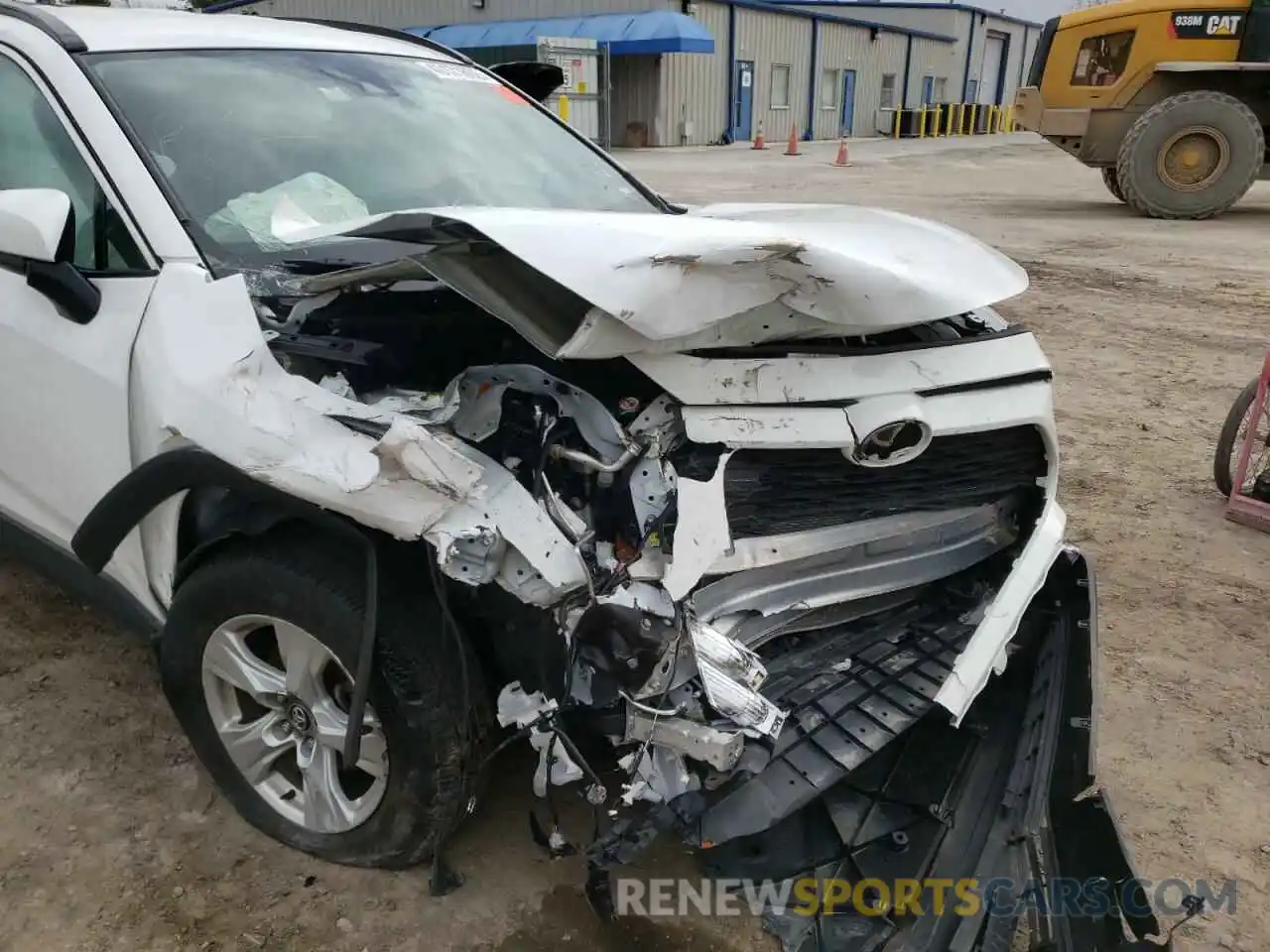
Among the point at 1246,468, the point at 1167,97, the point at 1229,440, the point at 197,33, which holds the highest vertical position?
the point at 197,33

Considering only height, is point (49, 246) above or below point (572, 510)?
above

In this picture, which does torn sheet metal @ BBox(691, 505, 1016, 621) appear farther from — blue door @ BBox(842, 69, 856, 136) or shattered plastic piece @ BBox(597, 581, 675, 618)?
blue door @ BBox(842, 69, 856, 136)

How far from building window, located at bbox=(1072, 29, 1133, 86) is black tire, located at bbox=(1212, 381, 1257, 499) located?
9504 millimetres

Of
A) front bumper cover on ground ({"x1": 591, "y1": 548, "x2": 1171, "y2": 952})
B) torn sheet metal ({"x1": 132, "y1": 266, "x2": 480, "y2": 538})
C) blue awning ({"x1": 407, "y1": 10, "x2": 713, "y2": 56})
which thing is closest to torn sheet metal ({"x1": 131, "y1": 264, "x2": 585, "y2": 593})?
torn sheet metal ({"x1": 132, "y1": 266, "x2": 480, "y2": 538})

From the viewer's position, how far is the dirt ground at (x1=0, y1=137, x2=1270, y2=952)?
2082mm

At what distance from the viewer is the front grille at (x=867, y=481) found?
6.08 ft

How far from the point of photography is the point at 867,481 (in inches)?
77.7

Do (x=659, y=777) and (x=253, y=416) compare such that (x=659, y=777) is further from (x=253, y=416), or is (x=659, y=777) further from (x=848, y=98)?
(x=848, y=98)

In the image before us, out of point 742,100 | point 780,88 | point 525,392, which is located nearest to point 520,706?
point 525,392

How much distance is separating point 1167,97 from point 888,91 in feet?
77.8

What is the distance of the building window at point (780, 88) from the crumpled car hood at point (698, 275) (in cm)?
2876

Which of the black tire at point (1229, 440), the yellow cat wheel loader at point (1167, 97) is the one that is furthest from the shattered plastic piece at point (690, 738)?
the yellow cat wheel loader at point (1167, 97)

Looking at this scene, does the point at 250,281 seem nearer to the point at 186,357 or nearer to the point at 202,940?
the point at 186,357

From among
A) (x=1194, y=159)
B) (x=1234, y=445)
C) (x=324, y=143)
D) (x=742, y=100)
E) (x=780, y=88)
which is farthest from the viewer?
(x=780, y=88)
